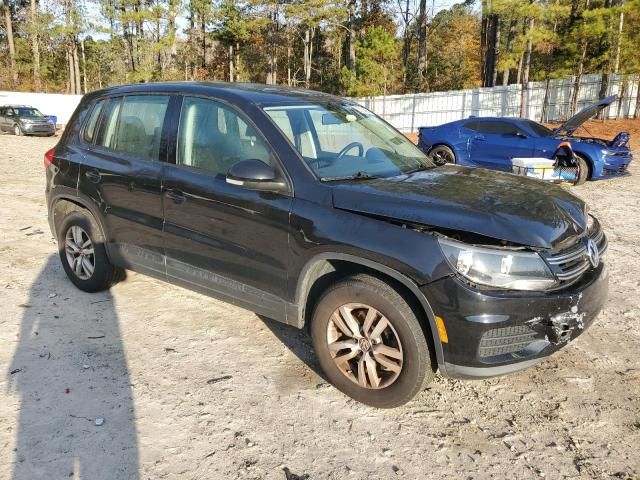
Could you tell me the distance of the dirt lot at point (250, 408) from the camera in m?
2.68

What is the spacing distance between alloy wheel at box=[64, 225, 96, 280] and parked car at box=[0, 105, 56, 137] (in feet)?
75.2

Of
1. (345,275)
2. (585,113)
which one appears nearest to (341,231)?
(345,275)

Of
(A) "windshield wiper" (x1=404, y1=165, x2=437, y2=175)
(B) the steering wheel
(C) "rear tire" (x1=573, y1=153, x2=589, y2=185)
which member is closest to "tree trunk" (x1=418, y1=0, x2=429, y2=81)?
(C) "rear tire" (x1=573, y1=153, x2=589, y2=185)

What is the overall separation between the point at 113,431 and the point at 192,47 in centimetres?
4598

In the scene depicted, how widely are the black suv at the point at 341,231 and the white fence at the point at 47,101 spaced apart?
3426cm

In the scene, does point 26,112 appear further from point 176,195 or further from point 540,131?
point 176,195

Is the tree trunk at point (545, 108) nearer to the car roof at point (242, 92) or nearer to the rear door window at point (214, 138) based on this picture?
the car roof at point (242, 92)

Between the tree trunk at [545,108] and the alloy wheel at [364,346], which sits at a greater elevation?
the tree trunk at [545,108]

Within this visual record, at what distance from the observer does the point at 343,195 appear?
3102mm

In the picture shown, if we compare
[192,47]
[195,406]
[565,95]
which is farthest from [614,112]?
[192,47]

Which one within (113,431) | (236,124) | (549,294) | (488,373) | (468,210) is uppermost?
(236,124)

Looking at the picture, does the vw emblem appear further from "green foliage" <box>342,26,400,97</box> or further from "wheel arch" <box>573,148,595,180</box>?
"green foliage" <box>342,26,400,97</box>

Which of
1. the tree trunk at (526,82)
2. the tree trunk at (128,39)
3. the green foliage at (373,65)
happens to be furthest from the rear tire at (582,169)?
the tree trunk at (128,39)

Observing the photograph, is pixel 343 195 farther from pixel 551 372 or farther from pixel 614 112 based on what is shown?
pixel 614 112
